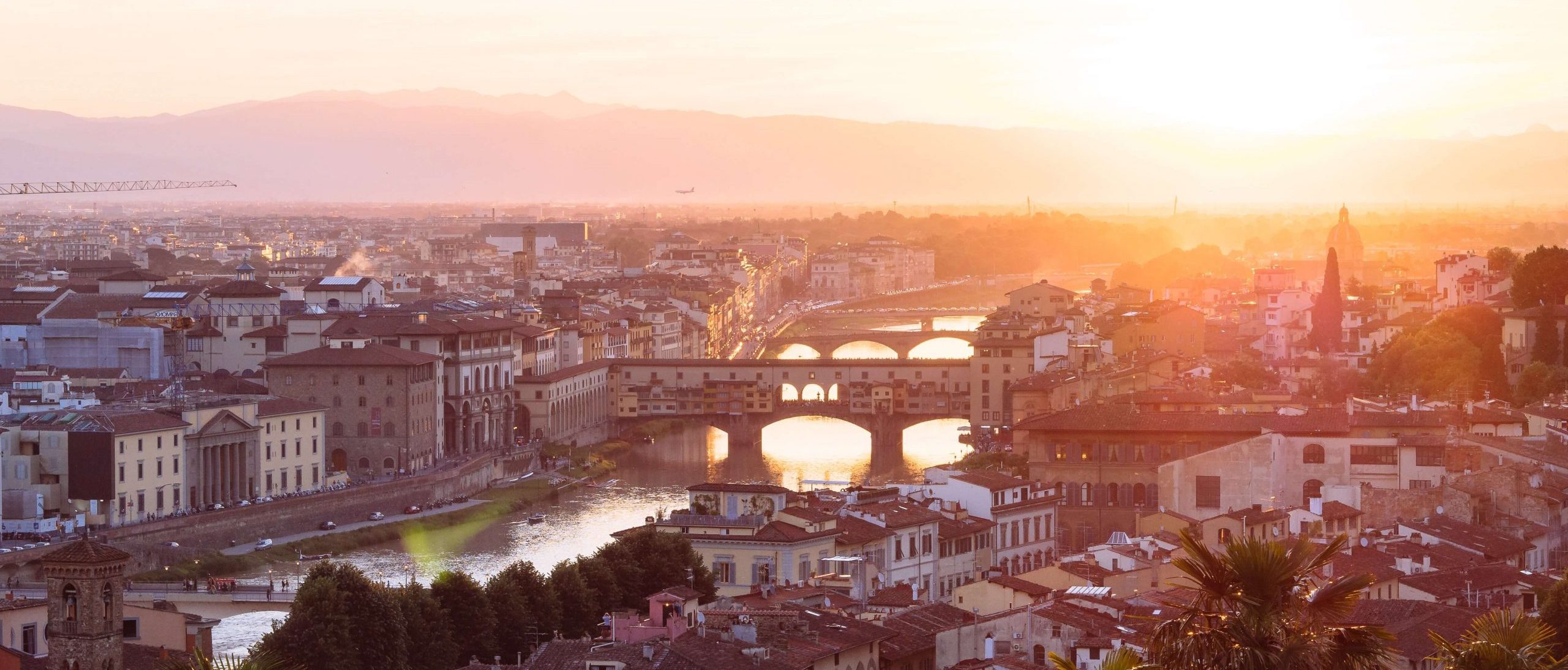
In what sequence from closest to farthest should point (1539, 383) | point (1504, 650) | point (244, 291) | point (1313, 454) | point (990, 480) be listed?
point (1504, 650), point (990, 480), point (1313, 454), point (1539, 383), point (244, 291)

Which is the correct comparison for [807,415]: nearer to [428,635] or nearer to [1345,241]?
[428,635]

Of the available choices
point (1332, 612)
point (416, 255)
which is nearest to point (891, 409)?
point (1332, 612)

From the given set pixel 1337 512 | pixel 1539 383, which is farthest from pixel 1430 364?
pixel 1337 512

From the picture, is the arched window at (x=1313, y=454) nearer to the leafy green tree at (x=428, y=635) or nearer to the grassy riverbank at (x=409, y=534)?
the leafy green tree at (x=428, y=635)

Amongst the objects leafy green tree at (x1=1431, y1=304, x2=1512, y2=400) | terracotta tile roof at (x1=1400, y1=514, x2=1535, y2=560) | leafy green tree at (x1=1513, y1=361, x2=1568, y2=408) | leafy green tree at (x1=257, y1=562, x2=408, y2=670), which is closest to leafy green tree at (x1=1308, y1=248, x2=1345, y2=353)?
leafy green tree at (x1=1431, y1=304, x2=1512, y2=400)

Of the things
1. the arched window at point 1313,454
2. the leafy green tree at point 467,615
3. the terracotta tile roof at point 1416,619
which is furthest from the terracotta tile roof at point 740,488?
the terracotta tile roof at point 1416,619
